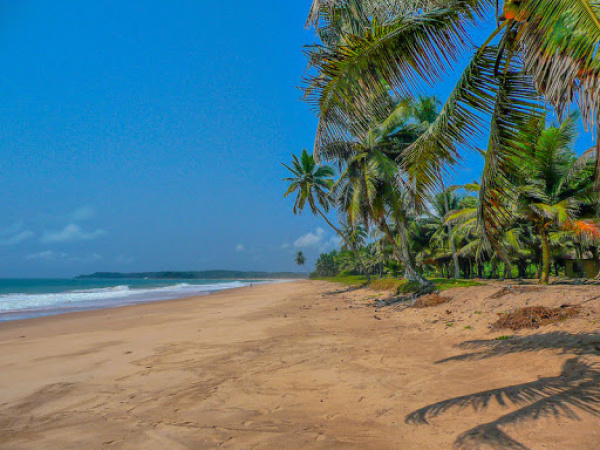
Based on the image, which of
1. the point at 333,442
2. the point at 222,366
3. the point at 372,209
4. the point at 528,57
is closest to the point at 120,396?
the point at 222,366

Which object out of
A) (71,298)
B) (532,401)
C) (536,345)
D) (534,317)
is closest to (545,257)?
(534,317)

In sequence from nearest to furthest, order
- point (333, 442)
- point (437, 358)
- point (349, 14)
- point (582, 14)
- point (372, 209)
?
point (582, 14)
point (333, 442)
point (349, 14)
point (437, 358)
point (372, 209)

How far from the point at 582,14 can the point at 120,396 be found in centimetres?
591

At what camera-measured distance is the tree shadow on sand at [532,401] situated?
2.64 metres

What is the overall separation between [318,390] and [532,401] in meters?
2.18

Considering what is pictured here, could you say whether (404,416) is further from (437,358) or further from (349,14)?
(349,14)

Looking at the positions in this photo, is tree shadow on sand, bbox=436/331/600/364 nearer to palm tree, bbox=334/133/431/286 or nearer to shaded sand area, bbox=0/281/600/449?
shaded sand area, bbox=0/281/600/449

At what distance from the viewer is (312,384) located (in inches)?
166

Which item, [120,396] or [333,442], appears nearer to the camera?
[333,442]

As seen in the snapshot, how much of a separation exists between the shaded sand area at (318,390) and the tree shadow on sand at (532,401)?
14 mm

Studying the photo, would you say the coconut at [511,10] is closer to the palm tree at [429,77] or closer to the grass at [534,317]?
the palm tree at [429,77]

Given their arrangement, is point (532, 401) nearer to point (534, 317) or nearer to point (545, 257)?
point (534, 317)

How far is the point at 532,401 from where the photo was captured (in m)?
3.14

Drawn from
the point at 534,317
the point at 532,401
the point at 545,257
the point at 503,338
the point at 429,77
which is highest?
the point at 429,77
